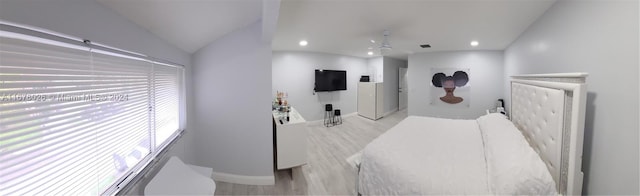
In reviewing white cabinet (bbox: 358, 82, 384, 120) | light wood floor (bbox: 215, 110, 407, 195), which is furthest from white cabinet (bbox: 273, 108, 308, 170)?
white cabinet (bbox: 358, 82, 384, 120)

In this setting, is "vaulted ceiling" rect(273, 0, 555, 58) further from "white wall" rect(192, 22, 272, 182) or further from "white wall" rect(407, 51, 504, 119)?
"white wall" rect(407, 51, 504, 119)

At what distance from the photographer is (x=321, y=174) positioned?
2.81 metres

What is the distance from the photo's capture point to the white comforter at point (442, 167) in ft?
3.98

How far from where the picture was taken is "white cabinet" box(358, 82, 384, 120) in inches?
247

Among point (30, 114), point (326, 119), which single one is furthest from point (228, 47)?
point (326, 119)

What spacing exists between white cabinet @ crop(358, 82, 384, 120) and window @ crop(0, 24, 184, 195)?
5.51 meters

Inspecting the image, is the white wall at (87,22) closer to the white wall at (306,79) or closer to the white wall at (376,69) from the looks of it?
the white wall at (306,79)

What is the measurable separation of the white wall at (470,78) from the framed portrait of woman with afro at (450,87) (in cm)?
9

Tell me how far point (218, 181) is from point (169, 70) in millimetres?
1417

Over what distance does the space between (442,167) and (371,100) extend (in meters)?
4.95

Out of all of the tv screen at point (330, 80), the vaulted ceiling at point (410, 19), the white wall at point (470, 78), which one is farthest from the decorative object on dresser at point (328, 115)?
the vaulted ceiling at point (410, 19)

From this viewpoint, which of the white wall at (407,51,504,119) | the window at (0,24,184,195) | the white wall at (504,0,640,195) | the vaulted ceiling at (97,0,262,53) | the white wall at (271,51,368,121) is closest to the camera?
the window at (0,24,184,195)

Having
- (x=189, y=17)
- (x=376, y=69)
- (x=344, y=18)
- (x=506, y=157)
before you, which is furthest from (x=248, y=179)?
(x=376, y=69)

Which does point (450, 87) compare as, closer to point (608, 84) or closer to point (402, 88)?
point (402, 88)
